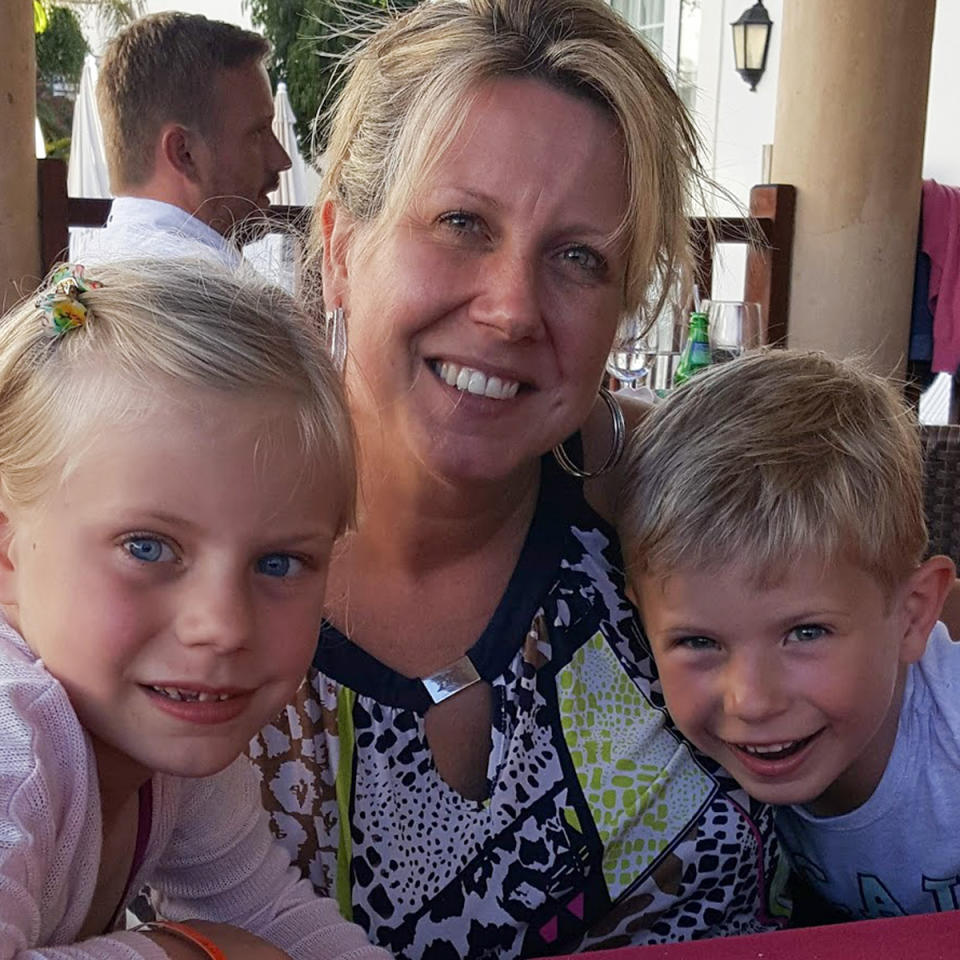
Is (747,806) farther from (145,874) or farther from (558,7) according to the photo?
(558,7)

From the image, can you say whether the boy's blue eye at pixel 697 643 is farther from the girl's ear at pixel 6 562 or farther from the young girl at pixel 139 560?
the girl's ear at pixel 6 562

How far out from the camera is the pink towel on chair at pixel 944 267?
4.80m

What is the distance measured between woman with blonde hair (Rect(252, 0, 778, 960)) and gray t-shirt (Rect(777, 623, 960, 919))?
94 mm

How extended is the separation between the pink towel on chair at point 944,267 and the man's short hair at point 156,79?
254 centimetres

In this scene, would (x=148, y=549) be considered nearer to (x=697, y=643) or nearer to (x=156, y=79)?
(x=697, y=643)

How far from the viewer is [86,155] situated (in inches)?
359

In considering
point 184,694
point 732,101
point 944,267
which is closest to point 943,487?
point 184,694

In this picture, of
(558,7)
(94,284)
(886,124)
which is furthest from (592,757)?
(886,124)

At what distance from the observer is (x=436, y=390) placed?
5.47 feet

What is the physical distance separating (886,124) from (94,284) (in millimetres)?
3893

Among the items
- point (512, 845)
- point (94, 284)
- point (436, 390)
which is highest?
point (94, 284)

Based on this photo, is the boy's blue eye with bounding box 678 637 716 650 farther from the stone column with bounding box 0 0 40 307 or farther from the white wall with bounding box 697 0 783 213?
the white wall with bounding box 697 0 783 213

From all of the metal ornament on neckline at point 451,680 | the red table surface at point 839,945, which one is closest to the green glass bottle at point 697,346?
the metal ornament on neckline at point 451,680

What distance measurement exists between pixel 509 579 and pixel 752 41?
9.06 metres
